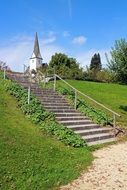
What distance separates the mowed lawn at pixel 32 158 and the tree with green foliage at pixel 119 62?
28.6 ft

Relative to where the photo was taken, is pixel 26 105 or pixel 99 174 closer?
pixel 99 174

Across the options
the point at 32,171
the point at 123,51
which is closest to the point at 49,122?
the point at 32,171

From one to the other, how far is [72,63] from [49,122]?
53.8 m

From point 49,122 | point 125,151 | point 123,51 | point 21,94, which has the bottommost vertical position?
point 125,151

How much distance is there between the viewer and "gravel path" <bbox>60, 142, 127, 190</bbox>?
28.7ft

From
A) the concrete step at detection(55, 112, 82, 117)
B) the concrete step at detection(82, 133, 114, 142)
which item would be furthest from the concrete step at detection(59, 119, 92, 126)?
the concrete step at detection(82, 133, 114, 142)

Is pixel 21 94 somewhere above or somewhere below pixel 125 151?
above

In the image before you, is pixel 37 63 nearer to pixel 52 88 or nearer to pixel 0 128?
pixel 52 88

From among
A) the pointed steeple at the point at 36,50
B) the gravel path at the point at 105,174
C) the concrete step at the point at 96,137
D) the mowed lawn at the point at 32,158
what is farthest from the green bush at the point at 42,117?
the pointed steeple at the point at 36,50

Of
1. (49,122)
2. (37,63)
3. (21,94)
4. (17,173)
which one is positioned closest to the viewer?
(17,173)

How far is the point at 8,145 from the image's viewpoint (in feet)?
33.8

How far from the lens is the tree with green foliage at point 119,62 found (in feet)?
67.0

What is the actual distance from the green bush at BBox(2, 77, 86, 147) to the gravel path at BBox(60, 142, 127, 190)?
1114mm

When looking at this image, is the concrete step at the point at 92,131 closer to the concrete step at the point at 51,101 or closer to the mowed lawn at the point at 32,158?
the mowed lawn at the point at 32,158
